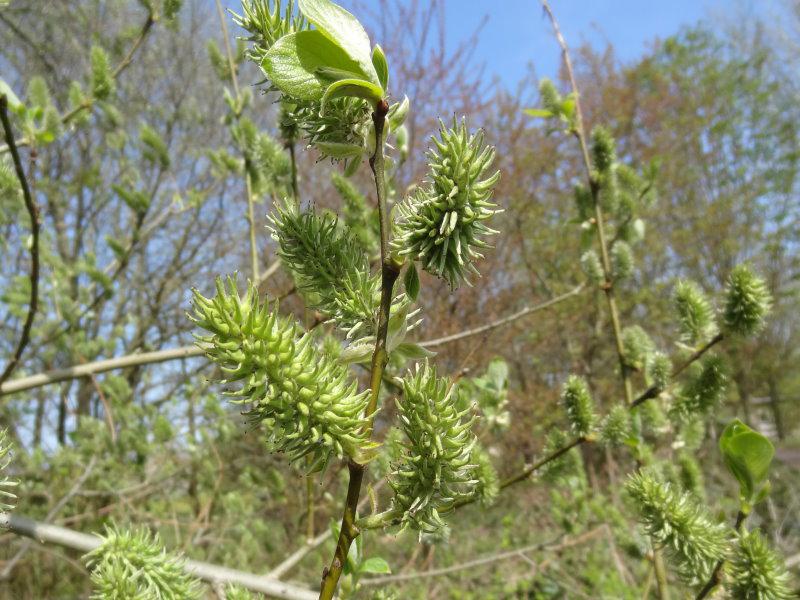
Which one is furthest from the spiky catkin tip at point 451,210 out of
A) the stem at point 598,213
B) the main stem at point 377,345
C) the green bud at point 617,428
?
the stem at point 598,213

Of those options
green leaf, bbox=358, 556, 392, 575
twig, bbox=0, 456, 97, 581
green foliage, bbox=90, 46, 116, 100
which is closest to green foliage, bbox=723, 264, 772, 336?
green leaf, bbox=358, 556, 392, 575

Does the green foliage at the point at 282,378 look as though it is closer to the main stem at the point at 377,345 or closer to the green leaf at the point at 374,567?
the main stem at the point at 377,345

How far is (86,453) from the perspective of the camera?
11.5 ft

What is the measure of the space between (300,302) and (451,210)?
231 inches

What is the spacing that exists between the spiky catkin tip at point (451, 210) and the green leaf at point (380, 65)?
0.08 metres

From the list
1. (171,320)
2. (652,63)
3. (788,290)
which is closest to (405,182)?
(171,320)

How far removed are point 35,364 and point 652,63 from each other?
Result: 40.3ft

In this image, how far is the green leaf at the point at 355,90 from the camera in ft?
1.65

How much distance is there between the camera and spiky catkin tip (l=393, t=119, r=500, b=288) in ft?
1.73

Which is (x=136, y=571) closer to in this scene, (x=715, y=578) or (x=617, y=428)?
(x=715, y=578)

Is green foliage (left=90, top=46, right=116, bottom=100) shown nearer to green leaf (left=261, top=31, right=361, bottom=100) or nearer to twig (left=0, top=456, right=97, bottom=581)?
twig (left=0, top=456, right=97, bottom=581)

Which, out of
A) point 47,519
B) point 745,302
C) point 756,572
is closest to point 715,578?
point 756,572

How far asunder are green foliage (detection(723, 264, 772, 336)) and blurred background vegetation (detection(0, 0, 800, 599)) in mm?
491

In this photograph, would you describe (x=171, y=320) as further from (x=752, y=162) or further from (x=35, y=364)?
(x=752, y=162)
